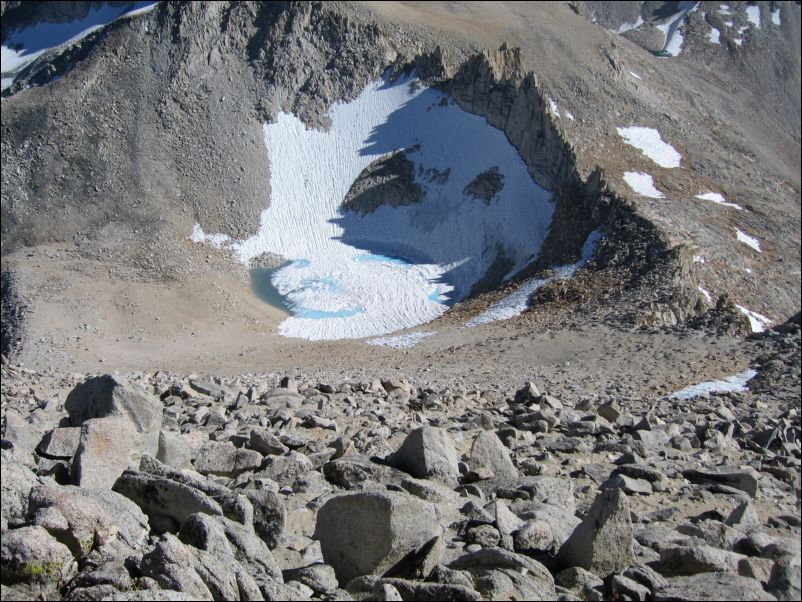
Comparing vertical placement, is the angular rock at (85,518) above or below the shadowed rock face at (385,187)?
below

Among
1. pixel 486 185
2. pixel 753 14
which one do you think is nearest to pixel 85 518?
pixel 486 185

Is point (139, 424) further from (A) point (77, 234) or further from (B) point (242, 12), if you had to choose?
(B) point (242, 12)

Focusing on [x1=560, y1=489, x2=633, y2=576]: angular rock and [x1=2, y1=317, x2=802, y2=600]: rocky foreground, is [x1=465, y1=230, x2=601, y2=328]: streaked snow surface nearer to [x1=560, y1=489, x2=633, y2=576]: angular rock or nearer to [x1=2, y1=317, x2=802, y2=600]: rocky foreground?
[x1=2, y1=317, x2=802, y2=600]: rocky foreground

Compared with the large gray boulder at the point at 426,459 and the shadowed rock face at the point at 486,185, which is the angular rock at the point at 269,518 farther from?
the shadowed rock face at the point at 486,185

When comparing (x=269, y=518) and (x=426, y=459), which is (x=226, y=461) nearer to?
(x=269, y=518)

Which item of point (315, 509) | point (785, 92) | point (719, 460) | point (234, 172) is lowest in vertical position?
point (719, 460)

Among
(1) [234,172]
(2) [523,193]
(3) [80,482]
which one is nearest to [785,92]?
(2) [523,193]

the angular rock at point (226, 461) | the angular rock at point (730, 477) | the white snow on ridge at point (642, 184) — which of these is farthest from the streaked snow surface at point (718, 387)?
the white snow on ridge at point (642, 184)

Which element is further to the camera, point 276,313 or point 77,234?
point 77,234
